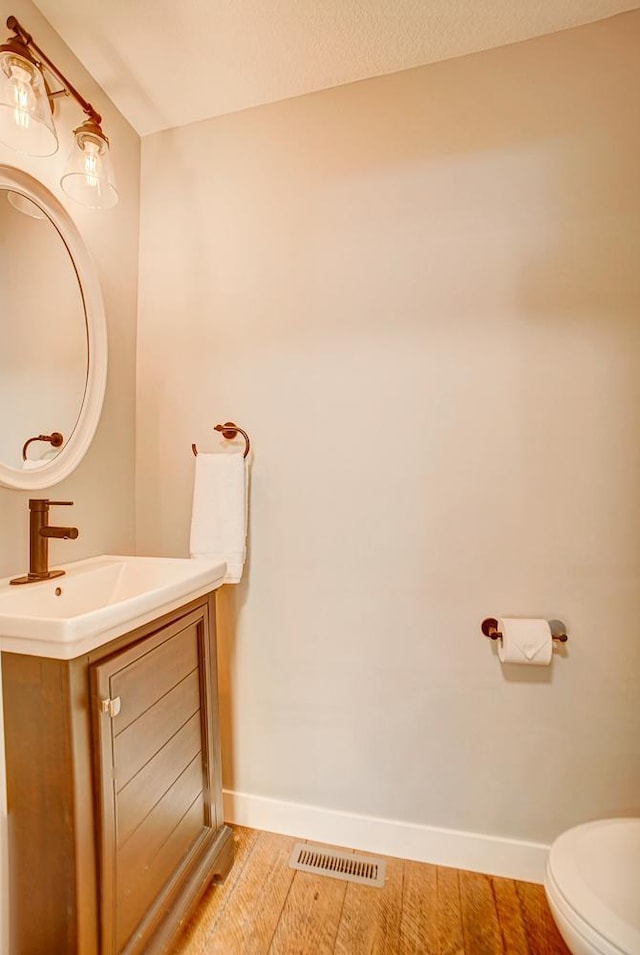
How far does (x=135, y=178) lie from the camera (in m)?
1.62

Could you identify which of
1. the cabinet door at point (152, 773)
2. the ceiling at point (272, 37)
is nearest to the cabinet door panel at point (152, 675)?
the cabinet door at point (152, 773)

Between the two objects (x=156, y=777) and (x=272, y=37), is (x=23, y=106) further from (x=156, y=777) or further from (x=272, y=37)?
(x=156, y=777)

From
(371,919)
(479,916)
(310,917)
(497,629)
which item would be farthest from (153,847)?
(497,629)

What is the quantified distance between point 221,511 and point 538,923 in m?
1.46

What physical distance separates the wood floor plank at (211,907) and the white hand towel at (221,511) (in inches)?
34.8

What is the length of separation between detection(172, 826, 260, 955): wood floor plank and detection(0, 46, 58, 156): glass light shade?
2081mm

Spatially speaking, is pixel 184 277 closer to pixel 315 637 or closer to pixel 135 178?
pixel 135 178

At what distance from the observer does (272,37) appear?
1.29 metres

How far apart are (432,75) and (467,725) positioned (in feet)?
6.68

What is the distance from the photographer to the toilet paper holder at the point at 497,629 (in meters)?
1.27

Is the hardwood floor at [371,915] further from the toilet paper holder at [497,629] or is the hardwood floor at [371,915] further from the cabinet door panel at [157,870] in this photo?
the toilet paper holder at [497,629]

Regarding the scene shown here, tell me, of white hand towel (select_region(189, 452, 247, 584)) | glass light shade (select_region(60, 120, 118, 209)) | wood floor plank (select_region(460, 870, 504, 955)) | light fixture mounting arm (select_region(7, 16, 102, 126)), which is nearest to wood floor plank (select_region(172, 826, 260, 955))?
wood floor plank (select_region(460, 870, 504, 955))

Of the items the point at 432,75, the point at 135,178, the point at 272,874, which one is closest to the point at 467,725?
the point at 272,874

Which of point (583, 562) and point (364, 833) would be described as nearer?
point (583, 562)
